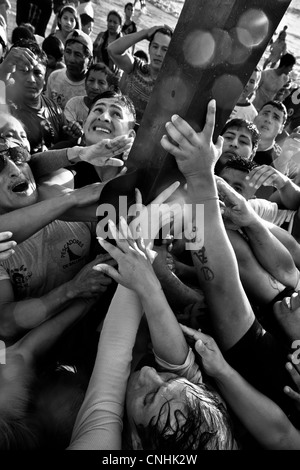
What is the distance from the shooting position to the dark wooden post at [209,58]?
937 mm

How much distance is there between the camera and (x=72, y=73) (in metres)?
4.21

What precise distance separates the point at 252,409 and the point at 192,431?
307mm

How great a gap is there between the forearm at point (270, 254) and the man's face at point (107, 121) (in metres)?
1.04

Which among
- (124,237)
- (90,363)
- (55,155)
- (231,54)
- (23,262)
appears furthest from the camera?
(55,155)

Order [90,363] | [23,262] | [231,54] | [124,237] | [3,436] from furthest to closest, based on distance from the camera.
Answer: [23,262] < [90,363] < [124,237] < [3,436] < [231,54]

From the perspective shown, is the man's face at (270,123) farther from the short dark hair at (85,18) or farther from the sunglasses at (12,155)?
the short dark hair at (85,18)

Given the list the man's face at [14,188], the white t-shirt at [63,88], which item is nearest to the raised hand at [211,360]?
the man's face at [14,188]

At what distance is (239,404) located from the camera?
127 cm

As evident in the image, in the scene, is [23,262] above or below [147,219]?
below

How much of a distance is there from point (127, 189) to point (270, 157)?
2.92m

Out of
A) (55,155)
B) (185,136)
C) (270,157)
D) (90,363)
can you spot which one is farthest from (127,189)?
(270,157)

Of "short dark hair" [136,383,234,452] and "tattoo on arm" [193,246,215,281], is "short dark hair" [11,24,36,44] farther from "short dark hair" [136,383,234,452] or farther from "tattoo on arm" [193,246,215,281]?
"short dark hair" [136,383,234,452]
